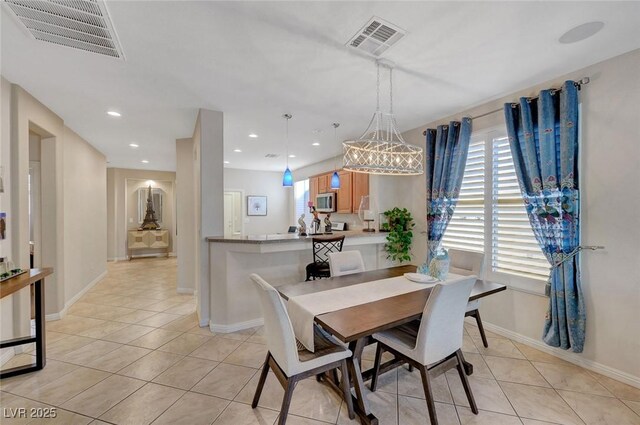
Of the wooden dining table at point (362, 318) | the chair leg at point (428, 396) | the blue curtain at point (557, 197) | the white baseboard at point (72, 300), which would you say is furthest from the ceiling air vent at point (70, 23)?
the blue curtain at point (557, 197)

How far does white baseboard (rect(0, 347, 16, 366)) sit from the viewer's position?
8.17 ft

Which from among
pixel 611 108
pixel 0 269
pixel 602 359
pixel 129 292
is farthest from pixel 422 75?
pixel 129 292

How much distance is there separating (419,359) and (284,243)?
1919 millimetres

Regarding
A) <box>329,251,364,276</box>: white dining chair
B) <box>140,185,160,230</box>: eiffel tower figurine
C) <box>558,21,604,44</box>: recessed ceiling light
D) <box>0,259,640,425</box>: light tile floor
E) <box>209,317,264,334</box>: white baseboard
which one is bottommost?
<box>0,259,640,425</box>: light tile floor

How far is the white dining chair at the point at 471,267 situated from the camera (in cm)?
271

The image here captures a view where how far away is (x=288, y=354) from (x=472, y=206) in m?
2.90

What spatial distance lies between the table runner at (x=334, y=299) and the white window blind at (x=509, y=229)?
4.24 ft

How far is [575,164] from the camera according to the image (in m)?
2.43

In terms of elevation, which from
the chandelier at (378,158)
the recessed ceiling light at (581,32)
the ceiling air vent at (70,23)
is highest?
the recessed ceiling light at (581,32)

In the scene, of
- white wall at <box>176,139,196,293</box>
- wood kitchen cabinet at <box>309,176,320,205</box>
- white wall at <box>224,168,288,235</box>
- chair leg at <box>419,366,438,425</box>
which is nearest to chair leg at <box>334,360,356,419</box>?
chair leg at <box>419,366,438,425</box>

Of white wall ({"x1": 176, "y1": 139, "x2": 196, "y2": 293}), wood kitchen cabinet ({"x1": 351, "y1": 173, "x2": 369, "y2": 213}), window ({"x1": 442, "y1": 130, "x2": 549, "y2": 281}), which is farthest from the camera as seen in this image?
wood kitchen cabinet ({"x1": 351, "y1": 173, "x2": 369, "y2": 213})

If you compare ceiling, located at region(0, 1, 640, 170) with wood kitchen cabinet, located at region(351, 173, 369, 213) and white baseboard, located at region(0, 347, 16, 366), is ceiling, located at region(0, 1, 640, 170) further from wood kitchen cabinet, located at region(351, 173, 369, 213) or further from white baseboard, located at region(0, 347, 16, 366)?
white baseboard, located at region(0, 347, 16, 366)

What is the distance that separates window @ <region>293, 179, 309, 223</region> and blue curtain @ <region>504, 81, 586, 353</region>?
18.3 ft

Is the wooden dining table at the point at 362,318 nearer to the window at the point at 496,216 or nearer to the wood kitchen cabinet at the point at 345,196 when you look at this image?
the window at the point at 496,216
